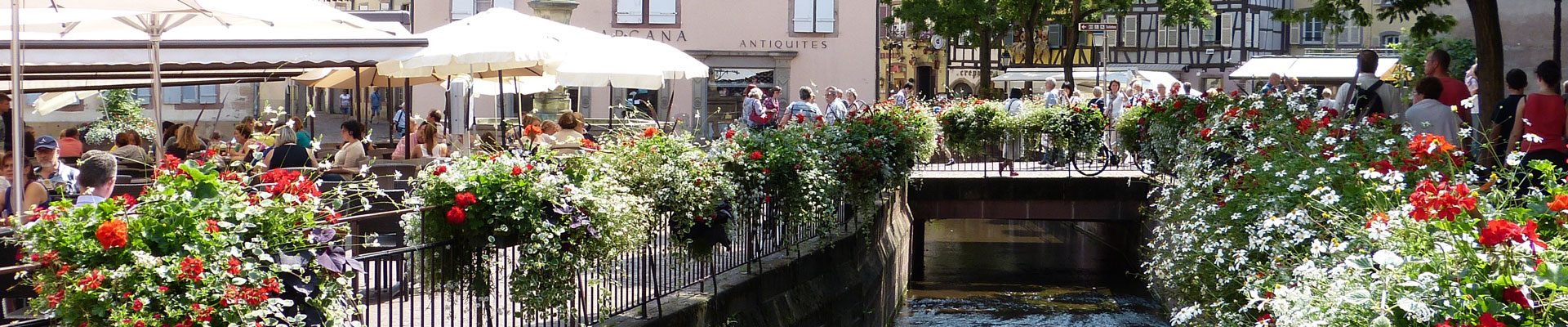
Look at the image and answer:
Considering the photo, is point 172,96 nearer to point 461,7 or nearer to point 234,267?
point 461,7

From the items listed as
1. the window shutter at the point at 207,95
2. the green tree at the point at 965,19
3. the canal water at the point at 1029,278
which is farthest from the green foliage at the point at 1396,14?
the green tree at the point at 965,19

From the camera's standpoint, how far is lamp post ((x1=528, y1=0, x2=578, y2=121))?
1930cm

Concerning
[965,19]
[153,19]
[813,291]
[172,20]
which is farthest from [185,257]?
[965,19]

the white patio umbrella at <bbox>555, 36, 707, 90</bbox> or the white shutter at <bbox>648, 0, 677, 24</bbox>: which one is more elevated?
the white shutter at <bbox>648, 0, 677, 24</bbox>

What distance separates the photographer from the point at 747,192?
10055mm

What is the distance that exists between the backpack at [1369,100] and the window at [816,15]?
27.7 metres

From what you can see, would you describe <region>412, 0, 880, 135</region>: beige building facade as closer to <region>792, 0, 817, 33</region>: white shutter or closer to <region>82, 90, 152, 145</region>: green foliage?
<region>792, 0, 817, 33</region>: white shutter

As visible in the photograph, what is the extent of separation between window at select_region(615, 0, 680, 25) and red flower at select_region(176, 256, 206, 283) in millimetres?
33977

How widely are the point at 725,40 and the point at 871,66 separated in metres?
3.91

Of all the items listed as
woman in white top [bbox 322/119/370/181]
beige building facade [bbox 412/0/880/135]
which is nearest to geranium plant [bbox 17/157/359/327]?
woman in white top [bbox 322/119/370/181]

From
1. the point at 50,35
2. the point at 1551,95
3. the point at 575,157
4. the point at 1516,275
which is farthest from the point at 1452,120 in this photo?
the point at 50,35

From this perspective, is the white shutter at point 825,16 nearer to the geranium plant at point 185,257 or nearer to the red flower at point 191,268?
the geranium plant at point 185,257

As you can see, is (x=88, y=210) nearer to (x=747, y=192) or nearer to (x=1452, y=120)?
(x=747, y=192)

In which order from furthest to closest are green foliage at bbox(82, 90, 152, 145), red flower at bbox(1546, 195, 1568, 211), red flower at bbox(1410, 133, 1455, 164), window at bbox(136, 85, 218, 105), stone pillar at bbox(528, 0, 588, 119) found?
window at bbox(136, 85, 218, 105), green foliage at bbox(82, 90, 152, 145), stone pillar at bbox(528, 0, 588, 119), red flower at bbox(1410, 133, 1455, 164), red flower at bbox(1546, 195, 1568, 211)
